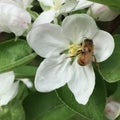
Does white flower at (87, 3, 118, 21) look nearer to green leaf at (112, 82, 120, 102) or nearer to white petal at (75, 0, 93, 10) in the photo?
white petal at (75, 0, 93, 10)

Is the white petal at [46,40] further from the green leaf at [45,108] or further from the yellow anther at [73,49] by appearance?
the green leaf at [45,108]

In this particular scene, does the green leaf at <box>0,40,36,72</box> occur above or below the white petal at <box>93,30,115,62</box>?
below

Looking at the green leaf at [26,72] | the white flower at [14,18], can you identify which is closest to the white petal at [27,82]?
the green leaf at [26,72]

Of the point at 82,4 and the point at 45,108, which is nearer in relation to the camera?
the point at 82,4

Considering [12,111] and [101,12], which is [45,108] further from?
[101,12]

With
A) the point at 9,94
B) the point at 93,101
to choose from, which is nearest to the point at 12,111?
the point at 9,94

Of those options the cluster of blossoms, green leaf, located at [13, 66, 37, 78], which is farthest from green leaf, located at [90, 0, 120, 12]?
green leaf, located at [13, 66, 37, 78]
